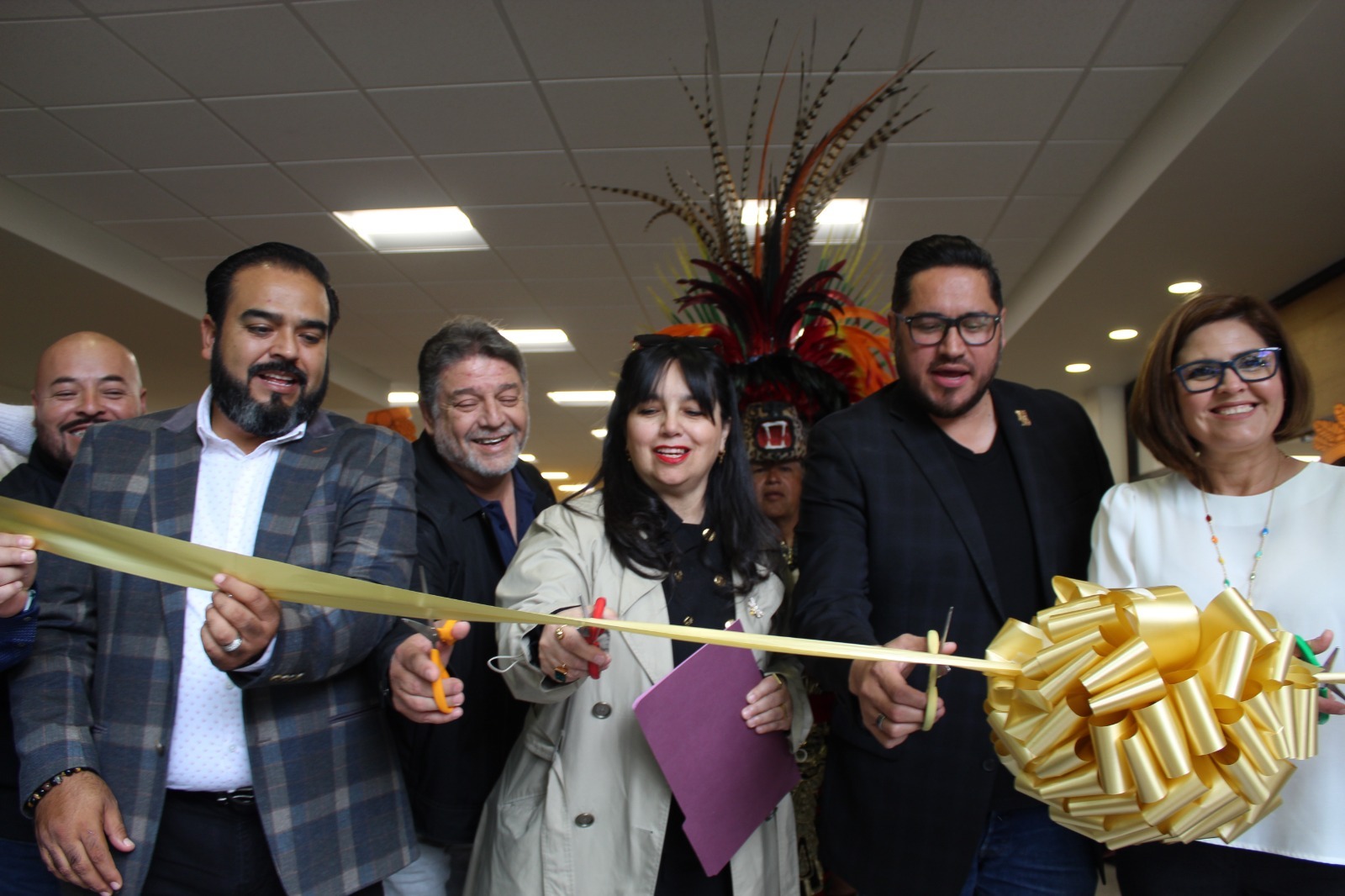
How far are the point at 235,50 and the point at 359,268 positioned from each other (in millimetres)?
2594

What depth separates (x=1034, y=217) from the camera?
18.3 ft

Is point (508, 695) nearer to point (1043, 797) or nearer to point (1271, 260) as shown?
point (1043, 797)

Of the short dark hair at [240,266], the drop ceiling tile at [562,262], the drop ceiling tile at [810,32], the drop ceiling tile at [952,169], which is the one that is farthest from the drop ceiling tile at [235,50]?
the drop ceiling tile at [952,169]

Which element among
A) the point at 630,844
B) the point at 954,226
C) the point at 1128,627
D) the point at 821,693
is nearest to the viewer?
the point at 1128,627

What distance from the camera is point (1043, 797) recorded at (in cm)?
93

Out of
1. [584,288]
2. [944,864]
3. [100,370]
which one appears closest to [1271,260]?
[584,288]

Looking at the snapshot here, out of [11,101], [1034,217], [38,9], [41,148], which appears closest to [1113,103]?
[1034,217]

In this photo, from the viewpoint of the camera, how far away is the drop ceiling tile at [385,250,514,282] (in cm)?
616

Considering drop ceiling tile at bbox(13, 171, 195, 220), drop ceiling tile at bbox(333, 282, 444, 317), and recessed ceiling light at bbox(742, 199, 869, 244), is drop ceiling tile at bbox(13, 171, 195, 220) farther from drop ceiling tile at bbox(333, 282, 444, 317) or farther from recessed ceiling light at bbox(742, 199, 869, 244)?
Answer: recessed ceiling light at bbox(742, 199, 869, 244)

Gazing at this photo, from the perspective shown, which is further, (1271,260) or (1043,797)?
(1271,260)

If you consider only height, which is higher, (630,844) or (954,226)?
(954,226)

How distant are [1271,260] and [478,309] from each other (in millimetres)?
5620

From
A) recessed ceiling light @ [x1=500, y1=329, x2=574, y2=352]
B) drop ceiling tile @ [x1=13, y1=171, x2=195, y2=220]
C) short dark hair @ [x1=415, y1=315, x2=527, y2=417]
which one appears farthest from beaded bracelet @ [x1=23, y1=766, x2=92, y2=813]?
recessed ceiling light @ [x1=500, y1=329, x2=574, y2=352]

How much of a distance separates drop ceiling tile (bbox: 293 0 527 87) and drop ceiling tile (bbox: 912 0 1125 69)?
1.79 m
